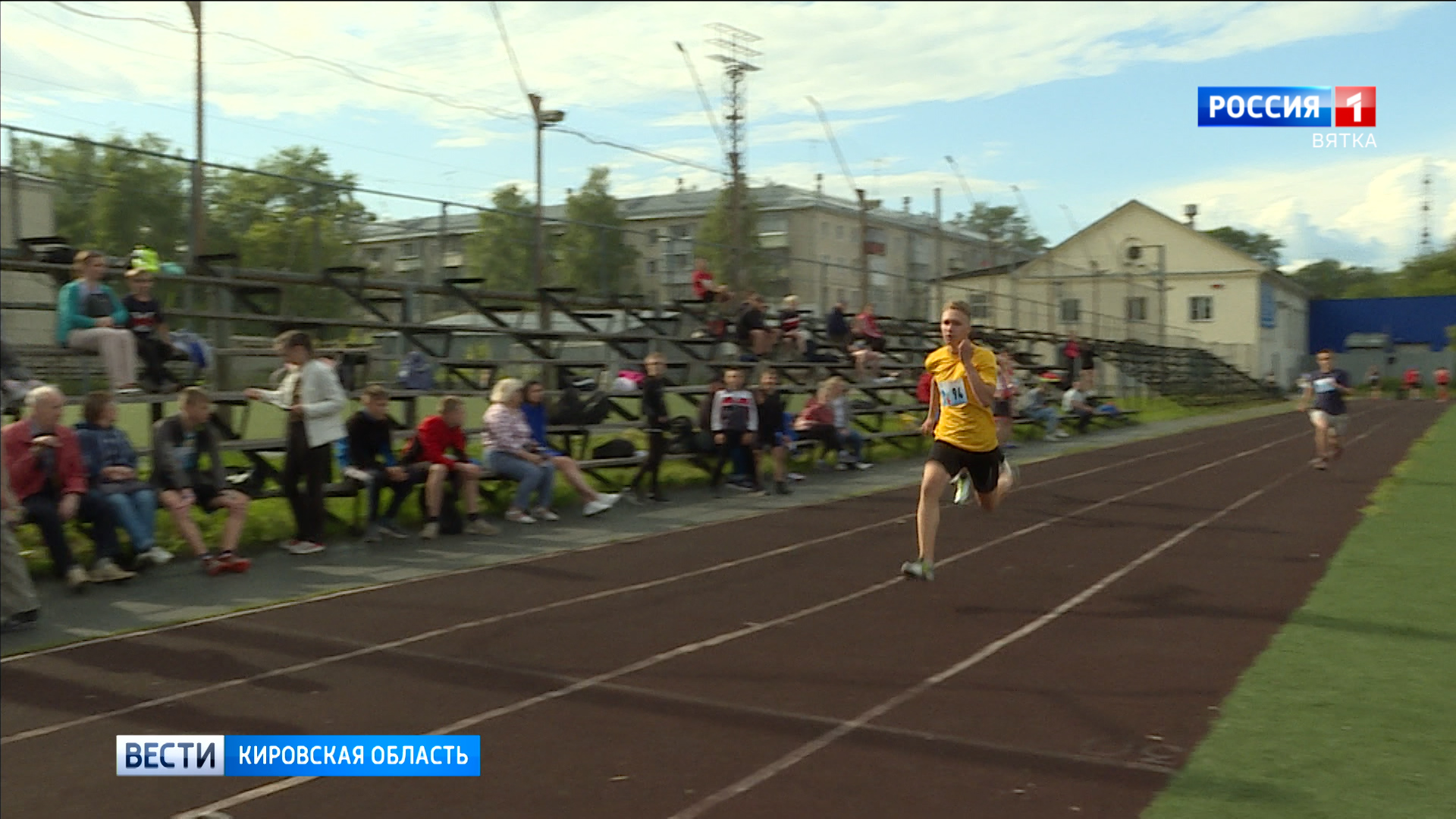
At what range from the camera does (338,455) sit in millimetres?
12422

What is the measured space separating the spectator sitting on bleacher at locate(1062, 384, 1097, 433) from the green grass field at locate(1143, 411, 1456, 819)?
18676 mm

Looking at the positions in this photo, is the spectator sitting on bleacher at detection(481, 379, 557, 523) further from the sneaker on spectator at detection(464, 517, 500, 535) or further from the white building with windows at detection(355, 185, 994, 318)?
the white building with windows at detection(355, 185, 994, 318)

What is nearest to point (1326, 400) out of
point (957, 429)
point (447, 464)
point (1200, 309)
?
point (957, 429)

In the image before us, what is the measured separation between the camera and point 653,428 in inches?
609

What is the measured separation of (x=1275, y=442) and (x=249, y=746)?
965 inches

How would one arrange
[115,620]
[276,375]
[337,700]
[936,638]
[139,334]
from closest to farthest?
[337,700] < [936,638] < [115,620] < [139,334] < [276,375]

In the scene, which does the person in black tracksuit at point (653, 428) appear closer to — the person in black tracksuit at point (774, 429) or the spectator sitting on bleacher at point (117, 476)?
the person in black tracksuit at point (774, 429)

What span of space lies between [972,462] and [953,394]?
1.67 ft

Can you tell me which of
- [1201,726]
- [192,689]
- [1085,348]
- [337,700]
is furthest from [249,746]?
[1085,348]

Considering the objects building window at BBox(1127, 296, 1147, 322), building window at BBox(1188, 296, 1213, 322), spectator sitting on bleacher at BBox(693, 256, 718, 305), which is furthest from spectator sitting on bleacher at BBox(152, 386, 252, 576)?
building window at BBox(1188, 296, 1213, 322)

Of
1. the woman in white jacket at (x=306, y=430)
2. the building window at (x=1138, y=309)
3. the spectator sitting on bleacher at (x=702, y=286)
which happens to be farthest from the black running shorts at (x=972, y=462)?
the building window at (x=1138, y=309)

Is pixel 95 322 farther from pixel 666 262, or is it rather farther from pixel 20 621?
pixel 666 262

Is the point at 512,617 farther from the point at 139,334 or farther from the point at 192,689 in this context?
the point at 139,334

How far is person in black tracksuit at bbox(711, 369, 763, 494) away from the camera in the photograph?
640 inches
